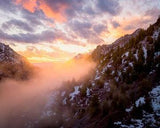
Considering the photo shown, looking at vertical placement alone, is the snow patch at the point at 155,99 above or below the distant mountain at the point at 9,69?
below

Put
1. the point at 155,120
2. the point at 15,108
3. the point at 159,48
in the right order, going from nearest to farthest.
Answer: the point at 155,120, the point at 159,48, the point at 15,108

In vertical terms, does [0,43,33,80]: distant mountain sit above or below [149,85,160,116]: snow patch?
above

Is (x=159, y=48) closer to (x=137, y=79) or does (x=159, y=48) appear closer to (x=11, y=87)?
(x=137, y=79)

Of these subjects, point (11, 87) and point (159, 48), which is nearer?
point (159, 48)

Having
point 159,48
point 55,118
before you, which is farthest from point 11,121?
point 159,48

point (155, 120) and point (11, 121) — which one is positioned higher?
point (155, 120)

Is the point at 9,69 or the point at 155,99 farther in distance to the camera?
the point at 9,69

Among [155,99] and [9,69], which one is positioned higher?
[9,69]

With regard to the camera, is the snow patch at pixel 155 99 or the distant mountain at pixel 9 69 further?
the distant mountain at pixel 9 69

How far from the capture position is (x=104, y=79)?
25516 millimetres

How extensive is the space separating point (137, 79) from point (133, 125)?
981cm

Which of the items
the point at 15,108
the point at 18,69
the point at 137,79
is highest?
the point at 18,69

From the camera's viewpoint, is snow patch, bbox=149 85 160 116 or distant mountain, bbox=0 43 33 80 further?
distant mountain, bbox=0 43 33 80

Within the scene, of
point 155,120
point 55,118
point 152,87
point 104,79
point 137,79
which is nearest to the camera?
point 155,120
